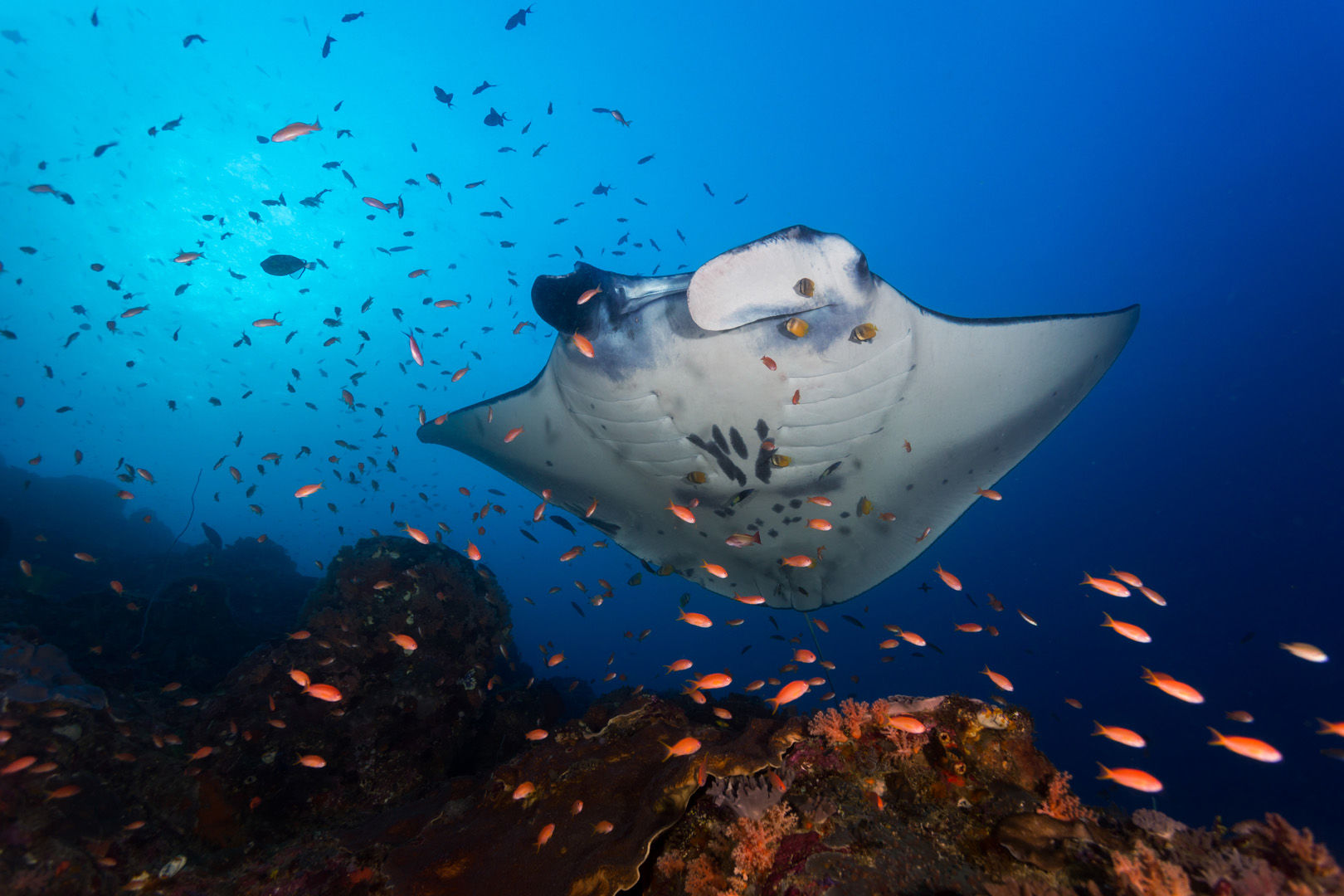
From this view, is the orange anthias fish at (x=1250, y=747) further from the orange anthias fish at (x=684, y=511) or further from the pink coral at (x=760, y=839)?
the orange anthias fish at (x=684, y=511)

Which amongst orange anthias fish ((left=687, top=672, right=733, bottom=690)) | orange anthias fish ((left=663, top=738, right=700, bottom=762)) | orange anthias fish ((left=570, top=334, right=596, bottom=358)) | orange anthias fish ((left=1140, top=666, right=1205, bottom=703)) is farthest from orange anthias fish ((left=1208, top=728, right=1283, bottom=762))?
orange anthias fish ((left=570, top=334, right=596, bottom=358))

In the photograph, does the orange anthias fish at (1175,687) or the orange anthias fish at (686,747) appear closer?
the orange anthias fish at (686,747)

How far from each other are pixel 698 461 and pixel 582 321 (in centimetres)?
146

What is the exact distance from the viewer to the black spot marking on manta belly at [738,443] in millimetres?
3479

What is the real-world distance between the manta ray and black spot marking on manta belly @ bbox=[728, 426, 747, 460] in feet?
0.04

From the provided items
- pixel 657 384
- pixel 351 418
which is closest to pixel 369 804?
pixel 657 384

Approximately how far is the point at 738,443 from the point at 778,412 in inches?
15.5

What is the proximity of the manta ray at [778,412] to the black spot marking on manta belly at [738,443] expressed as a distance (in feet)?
0.04

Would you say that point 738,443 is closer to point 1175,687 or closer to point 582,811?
point 582,811

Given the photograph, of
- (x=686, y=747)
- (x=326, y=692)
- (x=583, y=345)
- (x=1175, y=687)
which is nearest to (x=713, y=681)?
(x=686, y=747)

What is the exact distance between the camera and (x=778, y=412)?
336 centimetres

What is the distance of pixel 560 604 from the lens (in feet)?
222

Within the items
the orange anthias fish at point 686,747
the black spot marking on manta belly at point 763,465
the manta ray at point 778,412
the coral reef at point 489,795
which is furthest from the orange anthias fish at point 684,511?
the orange anthias fish at point 686,747

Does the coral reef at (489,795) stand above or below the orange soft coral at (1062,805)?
below
